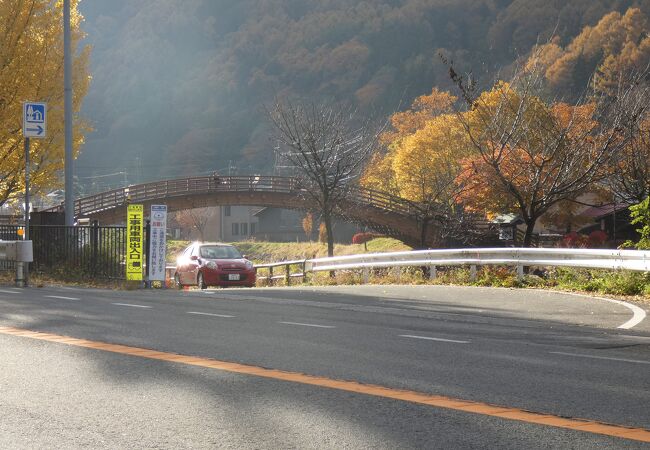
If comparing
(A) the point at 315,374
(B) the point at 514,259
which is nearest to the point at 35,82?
(B) the point at 514,259

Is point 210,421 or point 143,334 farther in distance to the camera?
point 143,334

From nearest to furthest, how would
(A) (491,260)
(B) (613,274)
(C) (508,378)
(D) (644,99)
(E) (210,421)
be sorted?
(E) (210,421) < (C) (508,378) < (B) (613,274) < (A) (491,260) < (D) (644,99)

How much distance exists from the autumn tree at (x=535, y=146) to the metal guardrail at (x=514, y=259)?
176 inches

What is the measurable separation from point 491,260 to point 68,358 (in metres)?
15.5

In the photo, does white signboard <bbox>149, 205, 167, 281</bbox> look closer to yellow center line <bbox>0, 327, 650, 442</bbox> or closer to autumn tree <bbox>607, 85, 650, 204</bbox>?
yellow center line <bbox>0, 327, 650, 442</bbox>

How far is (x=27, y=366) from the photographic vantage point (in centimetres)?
832

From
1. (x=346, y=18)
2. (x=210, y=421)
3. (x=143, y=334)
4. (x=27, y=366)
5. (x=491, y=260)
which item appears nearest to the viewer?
(x=210, y=421)

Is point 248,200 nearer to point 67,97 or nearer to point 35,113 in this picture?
point 67,97

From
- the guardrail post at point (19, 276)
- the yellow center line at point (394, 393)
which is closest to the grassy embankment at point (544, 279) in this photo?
the guardrail post at point (19, 276)

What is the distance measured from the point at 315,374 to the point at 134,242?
1505 cm

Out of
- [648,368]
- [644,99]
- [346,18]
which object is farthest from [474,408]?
[346,18]

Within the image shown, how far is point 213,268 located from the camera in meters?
29.3

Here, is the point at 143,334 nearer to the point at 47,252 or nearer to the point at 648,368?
the point at 648,368

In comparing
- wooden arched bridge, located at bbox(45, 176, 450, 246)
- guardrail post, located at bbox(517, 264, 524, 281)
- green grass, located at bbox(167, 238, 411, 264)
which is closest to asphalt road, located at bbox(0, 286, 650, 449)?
guardrail post, located at bbox(517, 264, 524, 281)
